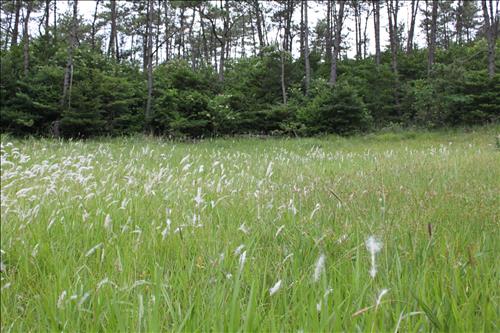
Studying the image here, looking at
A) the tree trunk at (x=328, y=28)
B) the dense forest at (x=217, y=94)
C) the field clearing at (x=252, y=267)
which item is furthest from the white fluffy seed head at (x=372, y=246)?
the tree trunk at (x=328, y=28)

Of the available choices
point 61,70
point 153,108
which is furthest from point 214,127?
point 61,70

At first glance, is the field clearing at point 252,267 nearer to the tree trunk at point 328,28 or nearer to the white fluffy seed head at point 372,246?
the white fluffy seed head at point 372,246

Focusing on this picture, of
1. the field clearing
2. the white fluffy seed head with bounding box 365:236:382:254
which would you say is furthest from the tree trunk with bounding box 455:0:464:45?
the white fluffy seed head with bounding box 365:236:382:254

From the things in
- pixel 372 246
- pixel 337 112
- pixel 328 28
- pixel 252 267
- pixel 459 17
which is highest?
pixel 459 17

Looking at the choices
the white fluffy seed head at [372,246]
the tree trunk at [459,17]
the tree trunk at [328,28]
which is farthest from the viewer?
the tree trunk at [459,17]

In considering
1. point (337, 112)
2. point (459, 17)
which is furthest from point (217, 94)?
point (459, 17)

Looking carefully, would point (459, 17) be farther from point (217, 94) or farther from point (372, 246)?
point (372, 246)

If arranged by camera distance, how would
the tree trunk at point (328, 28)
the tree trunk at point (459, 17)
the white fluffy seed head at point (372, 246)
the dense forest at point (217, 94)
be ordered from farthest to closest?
the tree trunk at point (459, 17)
the tree trunk at point (328, 28)
the dense forest at point (217, 94)
the white fluffy seed head at point (372, 246)

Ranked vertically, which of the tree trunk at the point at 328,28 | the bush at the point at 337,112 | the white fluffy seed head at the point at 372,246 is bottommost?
the white fluffy seed head at the point at 372,246

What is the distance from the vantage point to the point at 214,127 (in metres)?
22.4

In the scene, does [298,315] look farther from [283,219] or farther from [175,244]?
[283,219]

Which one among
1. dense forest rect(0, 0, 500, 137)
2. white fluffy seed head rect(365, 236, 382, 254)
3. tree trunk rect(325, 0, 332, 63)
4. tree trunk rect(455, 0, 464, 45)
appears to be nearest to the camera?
white fluffy seed head rect(365, 236, 382, 254)

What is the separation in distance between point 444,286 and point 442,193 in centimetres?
290

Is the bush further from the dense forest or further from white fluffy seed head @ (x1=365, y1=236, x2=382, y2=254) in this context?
white fluffy seed head @ (x1=365, y1=236, x2=382, y2=254)
